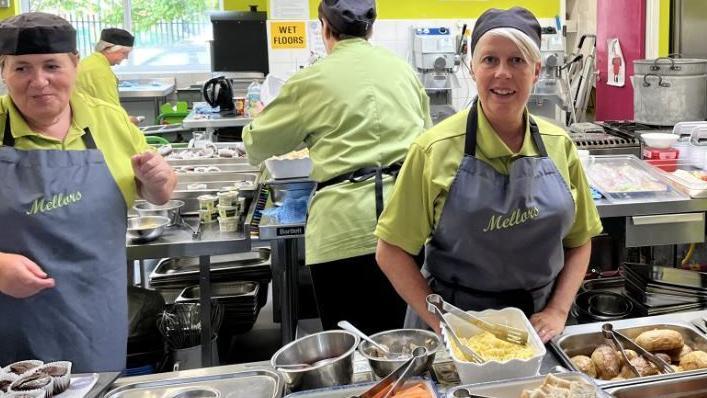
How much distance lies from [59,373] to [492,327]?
3.03 feet

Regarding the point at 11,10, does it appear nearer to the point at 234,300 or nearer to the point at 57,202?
the point at 234,300

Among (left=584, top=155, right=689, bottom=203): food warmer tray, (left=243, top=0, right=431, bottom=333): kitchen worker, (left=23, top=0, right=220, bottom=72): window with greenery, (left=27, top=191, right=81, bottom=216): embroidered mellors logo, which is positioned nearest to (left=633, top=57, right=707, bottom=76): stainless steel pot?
(left=584, top=155, right=689, bottom=203): food warmer tray

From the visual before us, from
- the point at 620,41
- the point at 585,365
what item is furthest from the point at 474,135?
the point at 620,41

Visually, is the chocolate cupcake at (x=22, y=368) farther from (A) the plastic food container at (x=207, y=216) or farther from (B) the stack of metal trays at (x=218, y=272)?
(B) the stack of metal trays at (x=218, y=272)

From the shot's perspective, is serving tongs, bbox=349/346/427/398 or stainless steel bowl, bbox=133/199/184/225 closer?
serving tongs, bbox=349/346/427/398

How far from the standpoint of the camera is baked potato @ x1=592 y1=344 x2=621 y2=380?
1.57 metres

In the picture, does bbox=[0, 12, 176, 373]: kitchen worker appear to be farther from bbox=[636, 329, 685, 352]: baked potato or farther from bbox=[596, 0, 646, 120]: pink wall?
bbox=[596, 0, 646, 120]: pink wall

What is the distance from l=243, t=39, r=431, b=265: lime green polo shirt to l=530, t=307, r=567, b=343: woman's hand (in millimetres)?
909

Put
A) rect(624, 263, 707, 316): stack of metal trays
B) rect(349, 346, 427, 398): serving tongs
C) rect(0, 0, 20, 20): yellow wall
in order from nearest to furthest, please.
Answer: rect(349, 346, 427, 398): serving tongs < rect(624, 263, 707, 316): stack of metal trays < rect(0, 0, 20, 20): yellow wall

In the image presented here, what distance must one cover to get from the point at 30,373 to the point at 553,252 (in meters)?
1.25

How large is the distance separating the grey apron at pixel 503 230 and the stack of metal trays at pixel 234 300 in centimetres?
210

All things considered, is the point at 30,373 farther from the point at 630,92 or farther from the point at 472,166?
the point at 630,92

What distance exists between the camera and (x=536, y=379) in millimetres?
1383

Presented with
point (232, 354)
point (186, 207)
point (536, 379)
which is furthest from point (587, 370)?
point (232, 354)
